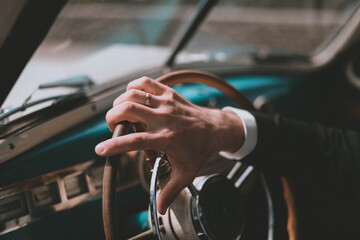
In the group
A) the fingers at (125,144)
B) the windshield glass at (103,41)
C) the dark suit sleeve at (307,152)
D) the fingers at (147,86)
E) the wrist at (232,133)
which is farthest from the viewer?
the windshield glass at (103,41)

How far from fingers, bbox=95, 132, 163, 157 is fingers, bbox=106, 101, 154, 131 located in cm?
4

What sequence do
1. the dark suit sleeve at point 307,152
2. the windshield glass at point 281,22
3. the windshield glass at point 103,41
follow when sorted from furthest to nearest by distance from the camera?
the windshield glass at point 281,22
the windshield glass at point 103,41
the dark suit sleeve at point 307,152

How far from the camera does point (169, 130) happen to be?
0.84 metres

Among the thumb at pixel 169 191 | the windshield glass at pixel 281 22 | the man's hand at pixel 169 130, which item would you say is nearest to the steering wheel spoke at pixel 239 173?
the man's hand at pixel 169 130

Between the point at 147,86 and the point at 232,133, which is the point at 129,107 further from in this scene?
the point at 232,133

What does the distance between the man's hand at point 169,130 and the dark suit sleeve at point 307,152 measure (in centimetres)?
19

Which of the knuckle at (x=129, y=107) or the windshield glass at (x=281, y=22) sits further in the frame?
the windshield glass at (x=281, y=22)

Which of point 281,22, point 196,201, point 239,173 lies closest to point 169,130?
point 196,201

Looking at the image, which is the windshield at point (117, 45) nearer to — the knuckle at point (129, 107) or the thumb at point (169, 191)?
the knuckle at point (129, 107)

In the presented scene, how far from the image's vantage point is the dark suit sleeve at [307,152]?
43.9 inches

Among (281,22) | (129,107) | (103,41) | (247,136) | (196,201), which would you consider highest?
(281,22)

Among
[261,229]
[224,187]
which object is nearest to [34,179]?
[224,187]

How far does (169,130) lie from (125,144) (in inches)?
4.8

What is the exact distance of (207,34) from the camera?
7.84ft
